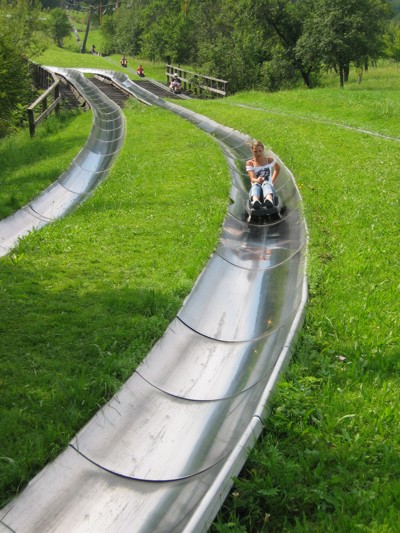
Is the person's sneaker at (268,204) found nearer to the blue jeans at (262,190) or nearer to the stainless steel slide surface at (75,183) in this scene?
the blue jeans at (262,190)

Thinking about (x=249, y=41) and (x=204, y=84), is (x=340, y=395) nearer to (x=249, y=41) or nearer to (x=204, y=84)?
(x=204, y=84)

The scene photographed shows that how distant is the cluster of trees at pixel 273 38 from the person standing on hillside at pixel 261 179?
63.2 feet

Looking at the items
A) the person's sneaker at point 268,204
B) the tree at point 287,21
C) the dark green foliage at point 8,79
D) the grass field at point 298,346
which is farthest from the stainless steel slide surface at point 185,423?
the tree at point 287,21

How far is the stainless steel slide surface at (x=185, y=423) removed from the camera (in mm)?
3957

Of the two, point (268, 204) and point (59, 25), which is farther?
point (59, 25)

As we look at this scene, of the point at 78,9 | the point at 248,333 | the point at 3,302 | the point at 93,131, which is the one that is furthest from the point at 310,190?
the point at 78,9

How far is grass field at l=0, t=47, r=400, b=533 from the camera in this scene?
12.7 feet

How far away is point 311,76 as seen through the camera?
35.6 meters

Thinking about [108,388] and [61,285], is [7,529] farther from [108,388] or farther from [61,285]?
[61,285]

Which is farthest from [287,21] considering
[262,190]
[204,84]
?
[262,190]

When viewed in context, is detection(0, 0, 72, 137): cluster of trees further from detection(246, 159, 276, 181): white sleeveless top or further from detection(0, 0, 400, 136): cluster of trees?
detection(246, 159, 276, 181): white sleeveless top

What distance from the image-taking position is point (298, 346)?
5520mm

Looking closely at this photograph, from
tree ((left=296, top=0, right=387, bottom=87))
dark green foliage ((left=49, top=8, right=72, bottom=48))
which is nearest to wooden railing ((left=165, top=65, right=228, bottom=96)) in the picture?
tree ((left=296, top=0, right=387, bottom=87))

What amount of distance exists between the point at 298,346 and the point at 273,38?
108 ft
